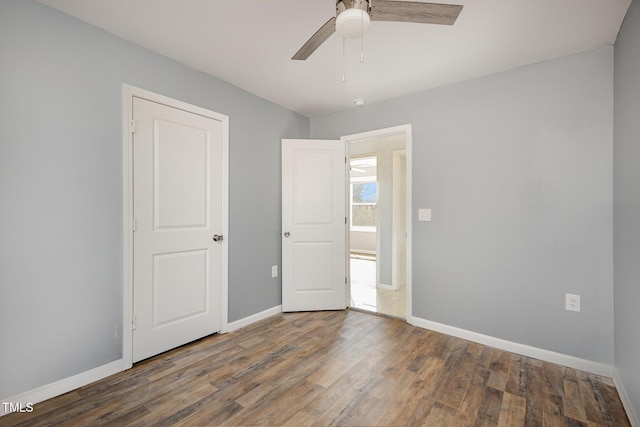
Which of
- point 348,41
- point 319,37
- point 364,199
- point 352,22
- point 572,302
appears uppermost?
point 348,41

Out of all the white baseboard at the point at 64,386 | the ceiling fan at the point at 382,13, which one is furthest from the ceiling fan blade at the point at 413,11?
the white baseboard at the point at 64,386

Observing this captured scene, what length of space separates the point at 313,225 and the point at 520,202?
2.06m

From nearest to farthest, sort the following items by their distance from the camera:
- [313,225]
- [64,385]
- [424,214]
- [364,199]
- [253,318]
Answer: [64,385] → [424,214] → [253,318] → [313,225] → [364,199]

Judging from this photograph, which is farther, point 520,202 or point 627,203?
point 520,202

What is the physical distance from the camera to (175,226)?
2488 mm

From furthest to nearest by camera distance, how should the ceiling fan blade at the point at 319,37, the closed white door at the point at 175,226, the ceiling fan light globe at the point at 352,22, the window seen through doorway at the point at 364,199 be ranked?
the window seen through doorway at the point at 364,199
the closed white door at the point at 175,226
the ceiling fan blade at the point at 319,37
the ceiling fan light globe at the point at 352,22

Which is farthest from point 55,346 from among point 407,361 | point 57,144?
point 407,361

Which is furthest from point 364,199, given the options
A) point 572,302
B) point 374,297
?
point 572,302

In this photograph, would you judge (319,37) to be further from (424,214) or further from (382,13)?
(424,214)

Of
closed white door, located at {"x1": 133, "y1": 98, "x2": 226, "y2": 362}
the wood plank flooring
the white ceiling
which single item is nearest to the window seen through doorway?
the white ceiling

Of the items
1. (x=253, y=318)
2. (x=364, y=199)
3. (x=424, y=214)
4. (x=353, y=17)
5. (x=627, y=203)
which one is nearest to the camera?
(x=353, y=17)

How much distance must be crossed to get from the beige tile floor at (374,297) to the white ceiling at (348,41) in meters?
2.52

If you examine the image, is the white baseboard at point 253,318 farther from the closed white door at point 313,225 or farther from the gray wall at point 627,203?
the gray wall at point 627,203

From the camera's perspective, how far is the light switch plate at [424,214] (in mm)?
2982
